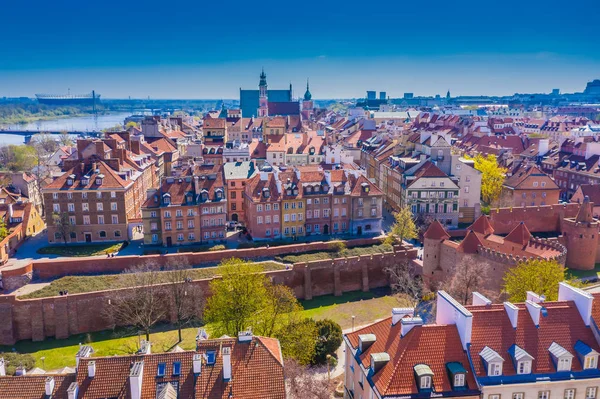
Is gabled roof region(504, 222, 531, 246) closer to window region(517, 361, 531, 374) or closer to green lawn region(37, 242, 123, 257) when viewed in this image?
window region(517, 361, 531, 374)

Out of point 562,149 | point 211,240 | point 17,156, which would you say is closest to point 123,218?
point 211,240

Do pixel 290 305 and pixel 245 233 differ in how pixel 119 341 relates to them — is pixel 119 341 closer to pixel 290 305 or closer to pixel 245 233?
pixel 290 305

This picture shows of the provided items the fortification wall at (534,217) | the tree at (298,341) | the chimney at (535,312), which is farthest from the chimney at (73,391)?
the fortification wall at (534,217)

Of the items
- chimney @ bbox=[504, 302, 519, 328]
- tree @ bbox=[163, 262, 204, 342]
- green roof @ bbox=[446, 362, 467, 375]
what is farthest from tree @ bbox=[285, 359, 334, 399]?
tree @ bbox=[163, 262, 204, 342]

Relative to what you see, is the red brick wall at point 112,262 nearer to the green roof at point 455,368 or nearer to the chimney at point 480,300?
the chimney at point 480,300

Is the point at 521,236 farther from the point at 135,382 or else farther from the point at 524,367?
the point at 135,382

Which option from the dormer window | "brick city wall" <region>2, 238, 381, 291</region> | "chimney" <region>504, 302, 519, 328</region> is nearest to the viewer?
the dormer window

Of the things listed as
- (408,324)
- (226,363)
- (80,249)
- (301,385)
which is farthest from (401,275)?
(80,249)
